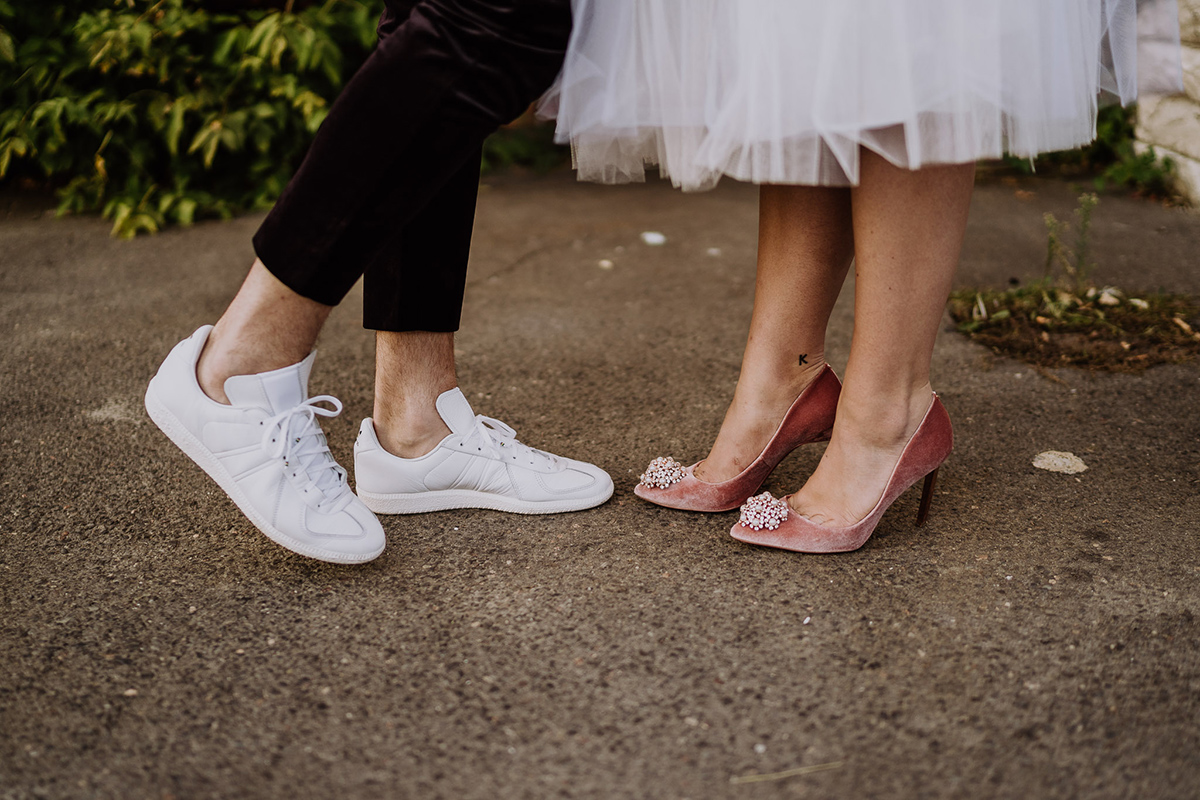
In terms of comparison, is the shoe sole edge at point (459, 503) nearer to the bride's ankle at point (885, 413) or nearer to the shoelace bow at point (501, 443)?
the shoelace bow at point (501, 443)

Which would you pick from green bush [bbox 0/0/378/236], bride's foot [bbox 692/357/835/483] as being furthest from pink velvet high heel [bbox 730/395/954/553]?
green bush [bbox 0/0/378/236]

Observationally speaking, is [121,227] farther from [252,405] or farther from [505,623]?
[505,623]

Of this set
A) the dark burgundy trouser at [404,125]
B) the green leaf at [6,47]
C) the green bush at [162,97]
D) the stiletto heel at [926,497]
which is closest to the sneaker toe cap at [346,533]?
the dark burgundy trouser at [404,125]

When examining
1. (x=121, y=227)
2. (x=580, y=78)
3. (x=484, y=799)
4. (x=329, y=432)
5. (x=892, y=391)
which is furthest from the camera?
(x=121, y=227)

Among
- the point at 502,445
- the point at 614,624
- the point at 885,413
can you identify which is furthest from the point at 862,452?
the point at 502,445

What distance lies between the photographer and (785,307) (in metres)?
1.33

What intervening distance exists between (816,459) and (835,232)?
48 cm

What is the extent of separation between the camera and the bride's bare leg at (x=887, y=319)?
3.66 ft

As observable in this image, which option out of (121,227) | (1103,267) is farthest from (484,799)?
(121,227)

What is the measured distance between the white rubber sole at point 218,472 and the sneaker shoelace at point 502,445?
28cm

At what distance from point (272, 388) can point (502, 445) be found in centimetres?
38

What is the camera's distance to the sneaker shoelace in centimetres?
139

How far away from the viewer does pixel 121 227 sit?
3.03m

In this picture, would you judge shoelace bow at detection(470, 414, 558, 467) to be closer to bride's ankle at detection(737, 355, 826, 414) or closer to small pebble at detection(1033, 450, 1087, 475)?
→ bride's ankle at detection(737, 355, 826, 414)
